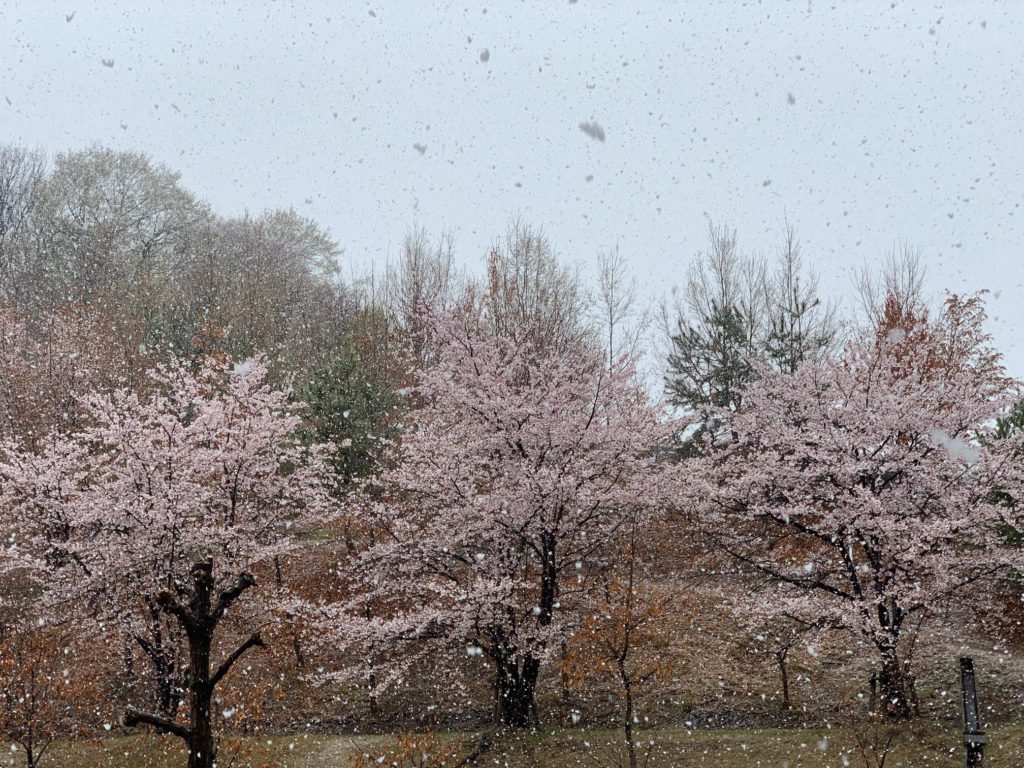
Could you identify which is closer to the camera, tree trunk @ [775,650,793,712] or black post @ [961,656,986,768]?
black post @ [961,656,986,768]

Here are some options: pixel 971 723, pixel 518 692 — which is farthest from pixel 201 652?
pixel 971 723

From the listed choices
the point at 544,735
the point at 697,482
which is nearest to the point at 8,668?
the point at 544,735

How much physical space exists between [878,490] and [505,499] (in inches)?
248

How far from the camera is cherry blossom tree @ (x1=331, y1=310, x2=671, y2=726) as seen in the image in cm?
1297

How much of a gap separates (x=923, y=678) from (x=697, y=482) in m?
5.70

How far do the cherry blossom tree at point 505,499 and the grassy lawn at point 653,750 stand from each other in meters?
1.23

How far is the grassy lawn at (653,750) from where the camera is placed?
11.0 meters

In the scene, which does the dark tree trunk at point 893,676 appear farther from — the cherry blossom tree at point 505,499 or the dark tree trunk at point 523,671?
the dark tree trunk at point 523,671

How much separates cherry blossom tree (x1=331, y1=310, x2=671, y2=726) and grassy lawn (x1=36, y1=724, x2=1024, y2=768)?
1232mm

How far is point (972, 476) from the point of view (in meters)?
13.5

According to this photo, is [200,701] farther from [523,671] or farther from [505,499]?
[523,671]

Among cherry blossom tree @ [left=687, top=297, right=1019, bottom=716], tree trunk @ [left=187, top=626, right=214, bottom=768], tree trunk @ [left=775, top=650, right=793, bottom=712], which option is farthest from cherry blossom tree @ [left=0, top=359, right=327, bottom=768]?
tree trunk @ [left=775, top=650, right=793, bottom=712]

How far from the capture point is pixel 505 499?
1312 centimetres

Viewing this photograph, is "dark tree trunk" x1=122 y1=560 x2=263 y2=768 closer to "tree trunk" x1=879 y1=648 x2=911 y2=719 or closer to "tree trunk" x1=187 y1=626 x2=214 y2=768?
Result: "tree trunk" x1=187 y1=626 x2=214 y2=768
